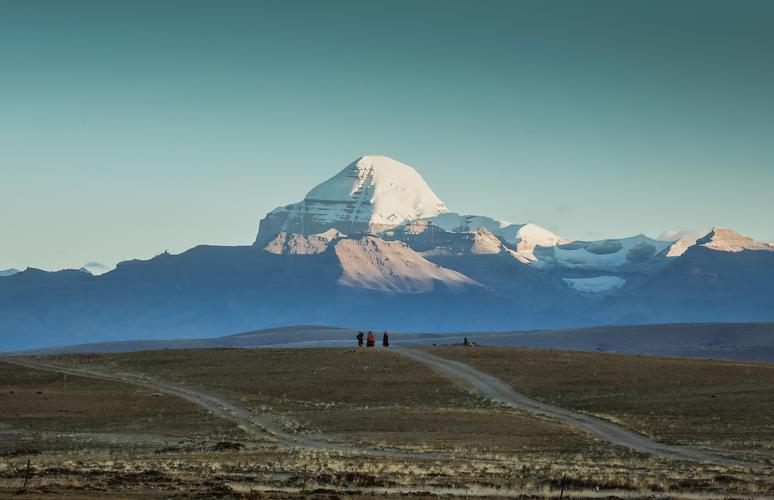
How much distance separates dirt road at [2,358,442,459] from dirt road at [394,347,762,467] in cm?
1050

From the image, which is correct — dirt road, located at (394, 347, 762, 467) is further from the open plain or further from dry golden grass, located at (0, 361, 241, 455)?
dry golden grass, located at (0, 361, 241, 455)

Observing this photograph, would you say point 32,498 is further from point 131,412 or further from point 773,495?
point 131,412

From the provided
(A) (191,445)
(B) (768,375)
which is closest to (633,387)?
(B) (768,375)

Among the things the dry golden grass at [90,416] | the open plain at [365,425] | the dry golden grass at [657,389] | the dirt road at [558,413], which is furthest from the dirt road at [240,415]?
the dry golden grass at [657,389]

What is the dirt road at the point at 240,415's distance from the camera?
54.4m

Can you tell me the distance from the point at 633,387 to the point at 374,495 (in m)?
47.4

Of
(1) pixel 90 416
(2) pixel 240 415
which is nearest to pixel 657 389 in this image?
(2) pixel 240 415

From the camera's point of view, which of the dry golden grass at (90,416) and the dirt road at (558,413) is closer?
the dirt road at (558,413)

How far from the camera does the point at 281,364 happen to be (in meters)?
93.1

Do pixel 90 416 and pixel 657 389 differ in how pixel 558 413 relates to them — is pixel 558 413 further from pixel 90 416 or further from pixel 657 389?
pixel 90 416

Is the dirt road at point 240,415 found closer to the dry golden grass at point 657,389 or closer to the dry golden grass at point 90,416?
the dry golden grass at point 90,416

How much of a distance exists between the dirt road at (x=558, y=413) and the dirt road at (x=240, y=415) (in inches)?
414

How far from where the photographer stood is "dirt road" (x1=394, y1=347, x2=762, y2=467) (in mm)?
51219

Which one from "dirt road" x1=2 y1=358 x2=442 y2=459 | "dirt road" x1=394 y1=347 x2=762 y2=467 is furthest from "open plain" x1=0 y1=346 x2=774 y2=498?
"dirt road" x1=394 y1=347 x2=762 y2=467
